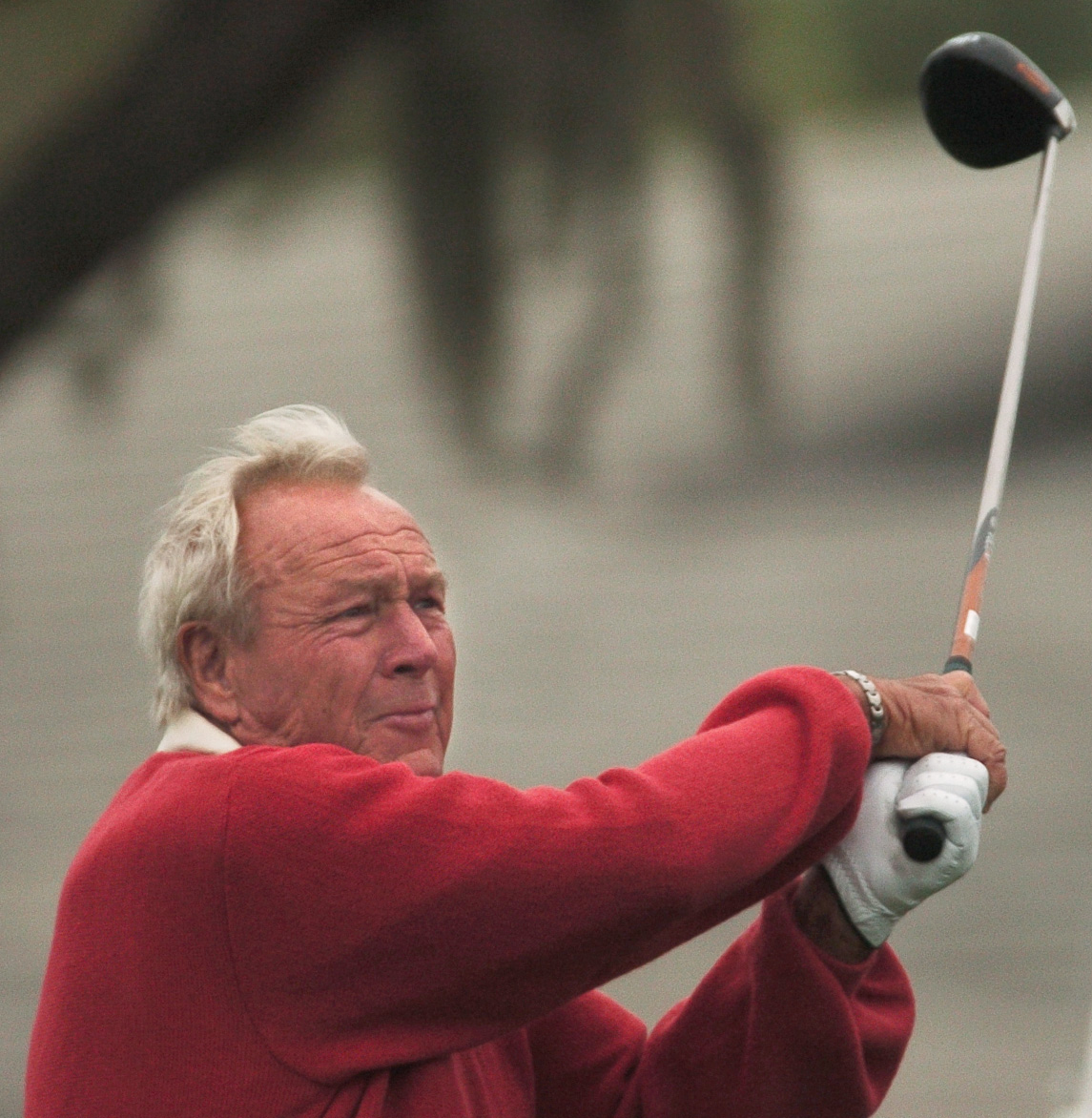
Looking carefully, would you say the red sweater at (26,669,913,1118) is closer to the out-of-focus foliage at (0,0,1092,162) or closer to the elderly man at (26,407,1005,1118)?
the elderly man at (26,407,1005,1118)

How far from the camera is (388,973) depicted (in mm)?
1358

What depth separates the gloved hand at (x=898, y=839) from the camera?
4.75 feet

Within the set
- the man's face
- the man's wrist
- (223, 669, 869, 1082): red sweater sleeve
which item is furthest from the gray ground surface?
(223, 669, 869, 1082): red sweater sleeve

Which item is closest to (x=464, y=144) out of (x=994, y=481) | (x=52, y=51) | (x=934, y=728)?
(x=52, y=51)

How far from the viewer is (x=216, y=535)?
61.4 inches

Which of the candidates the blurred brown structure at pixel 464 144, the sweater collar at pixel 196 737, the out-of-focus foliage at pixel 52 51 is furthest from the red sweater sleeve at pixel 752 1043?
the out-of-focus foliage at pixel 52 51

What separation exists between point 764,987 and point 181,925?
524 mm

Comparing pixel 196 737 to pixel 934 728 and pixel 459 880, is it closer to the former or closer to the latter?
pixel 459 880

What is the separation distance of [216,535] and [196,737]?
0.18 metres

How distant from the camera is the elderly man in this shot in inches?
53.0

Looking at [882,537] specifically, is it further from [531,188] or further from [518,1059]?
[518,1059]

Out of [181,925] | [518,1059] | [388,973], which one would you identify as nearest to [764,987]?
[518,1059]

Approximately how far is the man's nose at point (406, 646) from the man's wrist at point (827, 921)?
1.26ft

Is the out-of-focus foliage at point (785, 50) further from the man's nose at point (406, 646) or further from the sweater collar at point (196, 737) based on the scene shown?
the sweater collar at point (196, 737)
